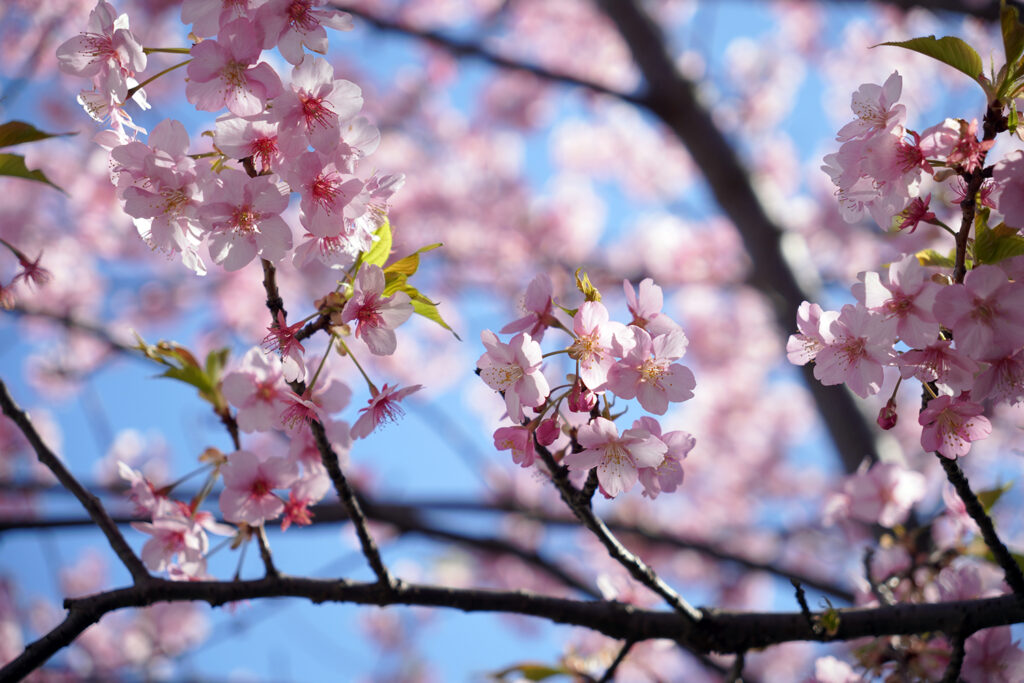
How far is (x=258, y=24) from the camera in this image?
104 cm

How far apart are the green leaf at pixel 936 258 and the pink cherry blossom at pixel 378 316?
84cm

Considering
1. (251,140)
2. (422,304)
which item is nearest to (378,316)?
(422,304)

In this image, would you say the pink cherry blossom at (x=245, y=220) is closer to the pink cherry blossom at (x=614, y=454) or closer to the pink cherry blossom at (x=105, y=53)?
the pink cherry blossom at (x=105, y=53)

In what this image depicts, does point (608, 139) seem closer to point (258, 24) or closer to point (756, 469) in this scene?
point (756, 469)

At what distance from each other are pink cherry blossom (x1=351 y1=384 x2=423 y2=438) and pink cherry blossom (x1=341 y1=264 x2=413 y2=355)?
0.12 meters

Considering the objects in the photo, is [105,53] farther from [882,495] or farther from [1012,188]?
[882,495]

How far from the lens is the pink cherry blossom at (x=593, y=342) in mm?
1040

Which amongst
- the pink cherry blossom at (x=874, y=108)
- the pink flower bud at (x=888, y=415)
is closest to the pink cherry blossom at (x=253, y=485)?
the pink flower bud at (x=888, y=415)

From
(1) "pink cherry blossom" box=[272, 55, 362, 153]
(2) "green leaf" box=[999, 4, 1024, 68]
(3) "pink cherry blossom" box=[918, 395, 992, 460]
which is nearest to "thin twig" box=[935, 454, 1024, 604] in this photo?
(3) "pink cherry blossom" box=[918, 395, 992, 460]

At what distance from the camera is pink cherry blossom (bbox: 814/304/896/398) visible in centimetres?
102

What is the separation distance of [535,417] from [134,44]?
88 centimetres

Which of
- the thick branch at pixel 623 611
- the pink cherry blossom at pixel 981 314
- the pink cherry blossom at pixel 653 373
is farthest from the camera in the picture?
the thick branch at pixel 623 611

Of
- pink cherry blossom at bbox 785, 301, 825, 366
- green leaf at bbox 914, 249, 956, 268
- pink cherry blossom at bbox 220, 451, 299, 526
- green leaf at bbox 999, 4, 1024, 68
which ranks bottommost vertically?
pink cherry blossom at bbox 220, 451, 299, 526

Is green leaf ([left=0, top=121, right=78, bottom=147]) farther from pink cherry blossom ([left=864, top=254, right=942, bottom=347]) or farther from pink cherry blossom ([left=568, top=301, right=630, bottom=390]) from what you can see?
pink cherry blossom ([left=864, top=254, right=942, bottom=347])
